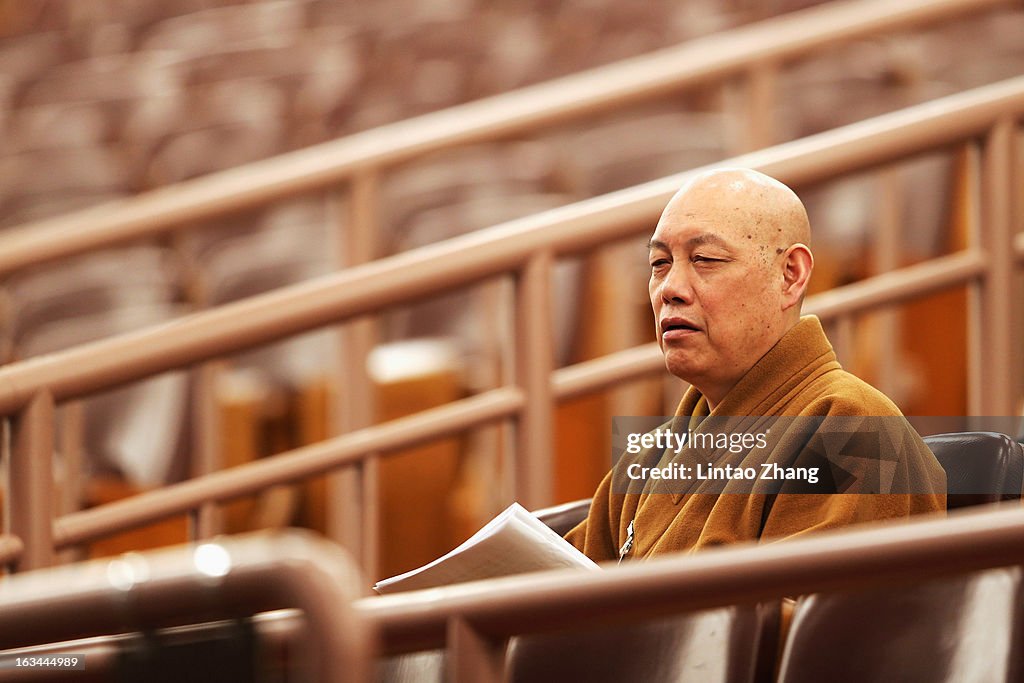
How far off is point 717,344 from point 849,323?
0.72 meters

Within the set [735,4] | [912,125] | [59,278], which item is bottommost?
[59,278]

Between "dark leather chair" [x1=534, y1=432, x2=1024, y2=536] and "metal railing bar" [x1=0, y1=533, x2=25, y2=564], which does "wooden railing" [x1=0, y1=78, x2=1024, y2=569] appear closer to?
"metal railing bar" [x1=0, y1=533, x2=25, y2=564]

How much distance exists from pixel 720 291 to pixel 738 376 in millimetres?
78

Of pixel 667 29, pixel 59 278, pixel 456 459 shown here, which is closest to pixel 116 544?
pixel 456 459

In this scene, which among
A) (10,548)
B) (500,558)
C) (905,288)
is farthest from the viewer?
(905,288)

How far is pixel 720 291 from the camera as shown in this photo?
133 centimetres

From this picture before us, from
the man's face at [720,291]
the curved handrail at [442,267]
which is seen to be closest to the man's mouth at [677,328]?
the man's face at [720,291]

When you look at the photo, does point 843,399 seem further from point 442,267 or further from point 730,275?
point 442,267

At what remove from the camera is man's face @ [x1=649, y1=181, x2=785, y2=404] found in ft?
4.35

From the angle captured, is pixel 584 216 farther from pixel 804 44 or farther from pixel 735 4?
pixel 735 4

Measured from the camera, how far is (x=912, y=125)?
6.26 feet

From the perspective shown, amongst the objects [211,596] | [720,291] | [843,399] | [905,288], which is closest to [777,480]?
[843,399]

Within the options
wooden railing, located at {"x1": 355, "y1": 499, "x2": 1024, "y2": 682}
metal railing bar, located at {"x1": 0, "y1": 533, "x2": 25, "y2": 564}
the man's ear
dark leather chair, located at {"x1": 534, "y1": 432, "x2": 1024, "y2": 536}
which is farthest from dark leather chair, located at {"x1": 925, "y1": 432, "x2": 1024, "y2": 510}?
metal railing bar, located at {"x1": 0, "y1": 533, "x2": 25, "y2": 564}

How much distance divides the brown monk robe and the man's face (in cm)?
2
